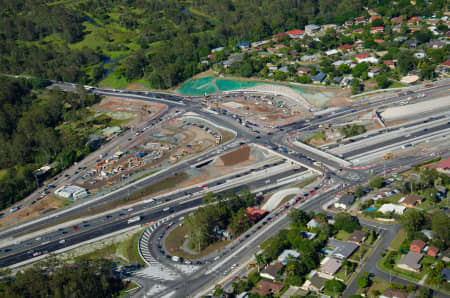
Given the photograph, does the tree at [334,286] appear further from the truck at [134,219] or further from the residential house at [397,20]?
the residential house at [397,20]

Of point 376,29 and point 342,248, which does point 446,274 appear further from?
point 376,29

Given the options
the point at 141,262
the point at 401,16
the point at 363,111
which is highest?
the point at 401,16

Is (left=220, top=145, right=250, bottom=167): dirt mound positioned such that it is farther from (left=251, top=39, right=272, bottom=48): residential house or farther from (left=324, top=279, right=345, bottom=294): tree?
(left=251, top=39, right=272, bottom=48): residential house

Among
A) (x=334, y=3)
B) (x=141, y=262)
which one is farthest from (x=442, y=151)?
(x=334, y=3)

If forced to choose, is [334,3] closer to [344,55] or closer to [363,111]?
[344,55]

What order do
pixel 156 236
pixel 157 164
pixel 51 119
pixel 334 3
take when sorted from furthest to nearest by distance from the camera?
pixel 334 3
pixel 51 119
pixel 157 164
pixel 156 236

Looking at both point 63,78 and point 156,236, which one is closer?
point 156,236

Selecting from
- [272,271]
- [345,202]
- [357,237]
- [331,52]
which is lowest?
[272,271]

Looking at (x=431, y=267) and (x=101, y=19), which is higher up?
(x=101, y=19)

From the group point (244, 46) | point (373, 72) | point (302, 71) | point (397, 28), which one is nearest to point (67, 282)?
point (302, 71)
